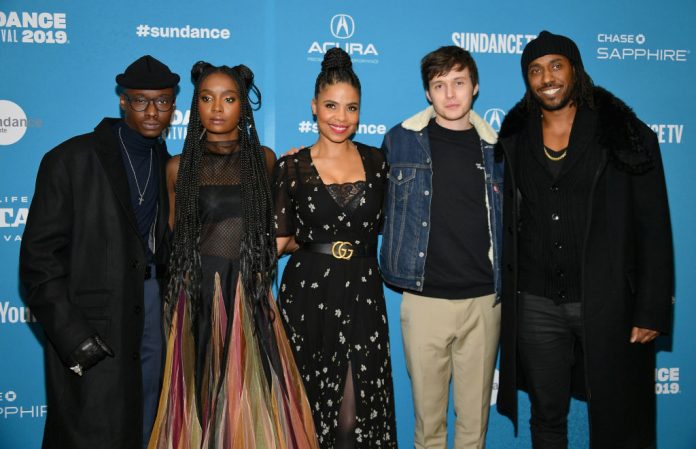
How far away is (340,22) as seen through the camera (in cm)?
330

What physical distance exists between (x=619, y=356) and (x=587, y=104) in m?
1.18

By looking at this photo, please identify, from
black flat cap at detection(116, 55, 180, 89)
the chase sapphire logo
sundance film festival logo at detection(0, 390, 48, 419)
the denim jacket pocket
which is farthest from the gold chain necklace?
sundance film festival logo at detection(0, 390, 48, 419)

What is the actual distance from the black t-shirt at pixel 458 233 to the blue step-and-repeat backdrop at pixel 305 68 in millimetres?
800

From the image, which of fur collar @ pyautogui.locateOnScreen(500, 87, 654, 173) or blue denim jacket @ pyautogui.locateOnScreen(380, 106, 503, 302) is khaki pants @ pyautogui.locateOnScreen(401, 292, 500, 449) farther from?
fur collar @ pyautogui.locateOnScreen(500, 87, 654, 173)

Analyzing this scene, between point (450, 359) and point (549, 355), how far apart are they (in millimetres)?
506

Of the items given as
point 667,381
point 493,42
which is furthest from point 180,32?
point 667,381

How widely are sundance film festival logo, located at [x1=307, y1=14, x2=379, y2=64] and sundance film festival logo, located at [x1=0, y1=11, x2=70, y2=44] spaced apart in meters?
1.43

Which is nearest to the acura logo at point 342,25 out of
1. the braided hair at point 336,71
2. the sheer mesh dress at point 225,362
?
the braided hair at point 336,71

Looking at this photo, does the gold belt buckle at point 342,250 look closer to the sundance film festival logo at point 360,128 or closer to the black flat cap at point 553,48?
the sundance film festival logo at point 360,128

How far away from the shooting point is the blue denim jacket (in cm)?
273

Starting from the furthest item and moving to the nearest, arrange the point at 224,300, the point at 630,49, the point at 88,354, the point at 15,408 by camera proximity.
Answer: the point at 630,49, the point at 15,408, the point at 224,300, the point at 88,354

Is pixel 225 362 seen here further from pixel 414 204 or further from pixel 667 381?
pixel 667 381

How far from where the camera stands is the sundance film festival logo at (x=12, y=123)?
3.18 metres

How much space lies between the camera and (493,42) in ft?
11.2
